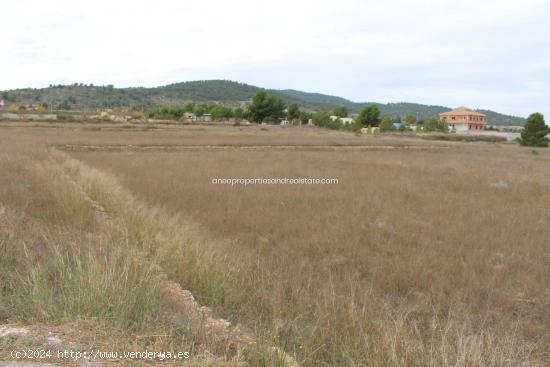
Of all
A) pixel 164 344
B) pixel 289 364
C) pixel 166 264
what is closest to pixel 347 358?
pixel 289 364

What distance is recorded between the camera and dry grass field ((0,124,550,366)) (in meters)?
3.24

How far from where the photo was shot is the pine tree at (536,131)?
57.2 meters

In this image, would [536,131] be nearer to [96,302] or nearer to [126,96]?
[96,302]

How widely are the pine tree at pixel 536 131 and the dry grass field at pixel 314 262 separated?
2022 inches

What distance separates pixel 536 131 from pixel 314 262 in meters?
62.7

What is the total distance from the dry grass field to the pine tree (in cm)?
5137

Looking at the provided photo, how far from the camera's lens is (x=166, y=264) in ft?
16.2

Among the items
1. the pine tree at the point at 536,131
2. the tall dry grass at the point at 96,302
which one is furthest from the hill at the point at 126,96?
the tall dry grass at the point at 96,302

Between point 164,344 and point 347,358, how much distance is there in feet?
4.29

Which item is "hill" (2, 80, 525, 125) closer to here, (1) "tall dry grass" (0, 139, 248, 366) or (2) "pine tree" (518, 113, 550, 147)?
(2) "pine tree" (518, 113, 550, 147)

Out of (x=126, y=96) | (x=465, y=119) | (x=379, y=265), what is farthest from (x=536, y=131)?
(x=126, y=96)

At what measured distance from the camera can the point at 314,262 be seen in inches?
256

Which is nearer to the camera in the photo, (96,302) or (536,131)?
(96,302)

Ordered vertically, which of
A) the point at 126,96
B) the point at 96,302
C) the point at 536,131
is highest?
the point at 126,96
